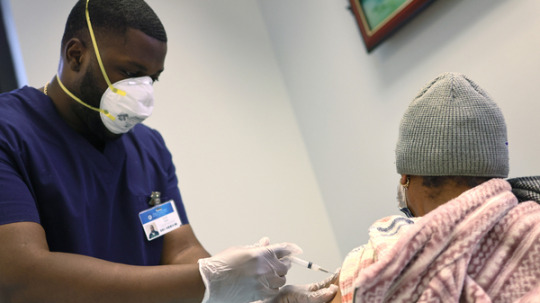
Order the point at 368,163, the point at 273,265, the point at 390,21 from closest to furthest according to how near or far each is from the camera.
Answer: the point at 273,265, the point at 390,21, the point at 368,163

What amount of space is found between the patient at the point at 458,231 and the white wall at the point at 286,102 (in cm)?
78

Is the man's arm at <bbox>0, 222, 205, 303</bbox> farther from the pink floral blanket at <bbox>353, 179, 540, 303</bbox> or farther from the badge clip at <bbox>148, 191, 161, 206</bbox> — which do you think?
the pink floral blanket at <bbox>353, 179, 540, 303</bbox>

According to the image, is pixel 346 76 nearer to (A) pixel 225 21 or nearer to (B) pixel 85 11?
(A) pixel 225 21

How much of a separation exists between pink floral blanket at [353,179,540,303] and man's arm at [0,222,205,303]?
0.53 metres

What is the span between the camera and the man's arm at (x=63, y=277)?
3.67ft

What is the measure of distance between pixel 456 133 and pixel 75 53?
1.09 meters

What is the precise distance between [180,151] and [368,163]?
3.01ft

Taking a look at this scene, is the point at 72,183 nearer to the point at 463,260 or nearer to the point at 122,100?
the point at 122,100

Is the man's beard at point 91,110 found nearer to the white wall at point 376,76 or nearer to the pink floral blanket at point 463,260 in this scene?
the pink floral blanket at point 463,260

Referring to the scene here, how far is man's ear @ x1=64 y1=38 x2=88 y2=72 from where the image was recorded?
1455 millimetres

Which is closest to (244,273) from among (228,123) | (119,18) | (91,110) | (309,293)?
(309,293)

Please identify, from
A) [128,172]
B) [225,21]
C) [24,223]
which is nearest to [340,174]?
[225,21]

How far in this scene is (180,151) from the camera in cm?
243

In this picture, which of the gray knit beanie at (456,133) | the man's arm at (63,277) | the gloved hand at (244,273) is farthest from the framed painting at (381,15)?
the man's arm at (63,277)
